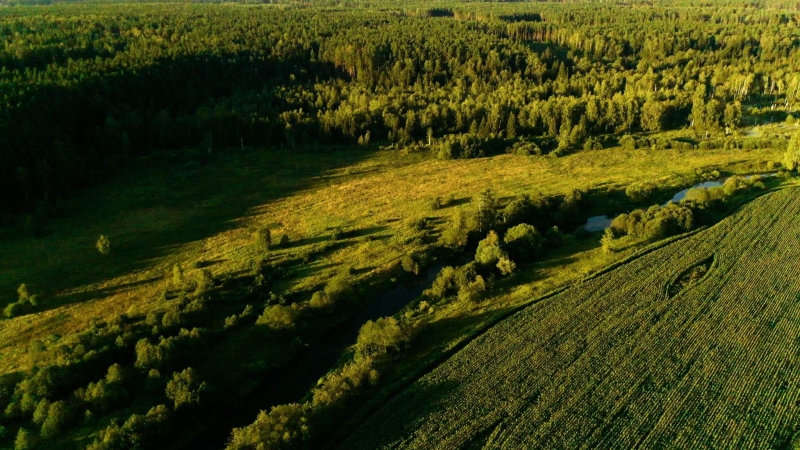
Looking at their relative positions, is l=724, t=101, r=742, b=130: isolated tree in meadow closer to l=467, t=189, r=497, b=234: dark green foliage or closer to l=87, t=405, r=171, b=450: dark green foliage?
l=467, t=189, r=497, b=234: dark green foliage

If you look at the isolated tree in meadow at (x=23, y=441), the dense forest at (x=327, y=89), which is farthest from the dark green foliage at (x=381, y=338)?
the dense forest at (x=327, y=89)

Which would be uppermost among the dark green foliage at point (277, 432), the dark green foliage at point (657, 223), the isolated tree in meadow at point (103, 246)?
the dark green foliage at point (657, 223)

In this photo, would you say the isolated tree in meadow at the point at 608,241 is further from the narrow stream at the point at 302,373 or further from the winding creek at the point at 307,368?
the narrow stream at the point at 302,373

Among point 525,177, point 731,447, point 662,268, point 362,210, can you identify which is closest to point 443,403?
point 731,447

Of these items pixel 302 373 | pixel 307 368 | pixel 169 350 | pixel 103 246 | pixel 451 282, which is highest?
pixel 103 246

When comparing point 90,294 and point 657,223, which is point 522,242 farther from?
point 90,294

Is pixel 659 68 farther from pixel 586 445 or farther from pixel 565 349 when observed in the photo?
pixel 586 445

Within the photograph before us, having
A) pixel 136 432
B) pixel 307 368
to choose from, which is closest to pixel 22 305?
pixel 136 432
